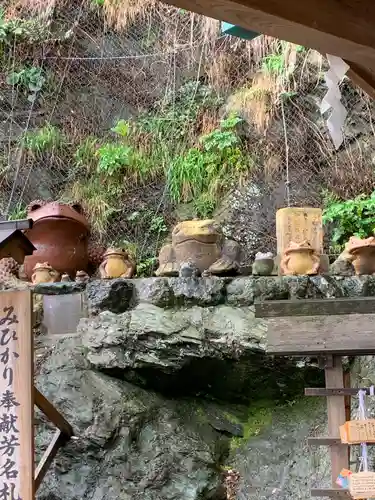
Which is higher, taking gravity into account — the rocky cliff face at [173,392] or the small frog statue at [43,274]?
the small frog statue at [43,274]

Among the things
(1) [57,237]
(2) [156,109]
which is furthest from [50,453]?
(2) [156,109]

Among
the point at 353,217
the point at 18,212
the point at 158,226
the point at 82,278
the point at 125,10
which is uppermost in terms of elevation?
the point at 125,10

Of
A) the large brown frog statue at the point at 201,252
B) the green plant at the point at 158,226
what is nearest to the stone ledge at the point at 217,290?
the large brown frog statue at the point at 201,252

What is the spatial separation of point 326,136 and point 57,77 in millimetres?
3734

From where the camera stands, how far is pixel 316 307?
11.0ft

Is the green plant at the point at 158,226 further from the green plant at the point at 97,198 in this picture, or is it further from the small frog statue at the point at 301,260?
the small frog statue at the point at 301,260

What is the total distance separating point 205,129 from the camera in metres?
7.34

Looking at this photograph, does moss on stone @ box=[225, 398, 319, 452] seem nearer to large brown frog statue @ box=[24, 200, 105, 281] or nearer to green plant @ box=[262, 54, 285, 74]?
large brown frog statue @ box=[24, 200, 105, 281]

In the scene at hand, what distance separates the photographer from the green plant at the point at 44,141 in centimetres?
770

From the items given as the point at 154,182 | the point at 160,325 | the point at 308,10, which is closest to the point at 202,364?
the point at 160,325

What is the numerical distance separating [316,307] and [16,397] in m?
1.64

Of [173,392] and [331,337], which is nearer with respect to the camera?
[331,337]

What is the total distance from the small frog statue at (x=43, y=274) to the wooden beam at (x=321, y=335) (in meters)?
2.85

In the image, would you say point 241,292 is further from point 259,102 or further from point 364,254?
point 259,102
